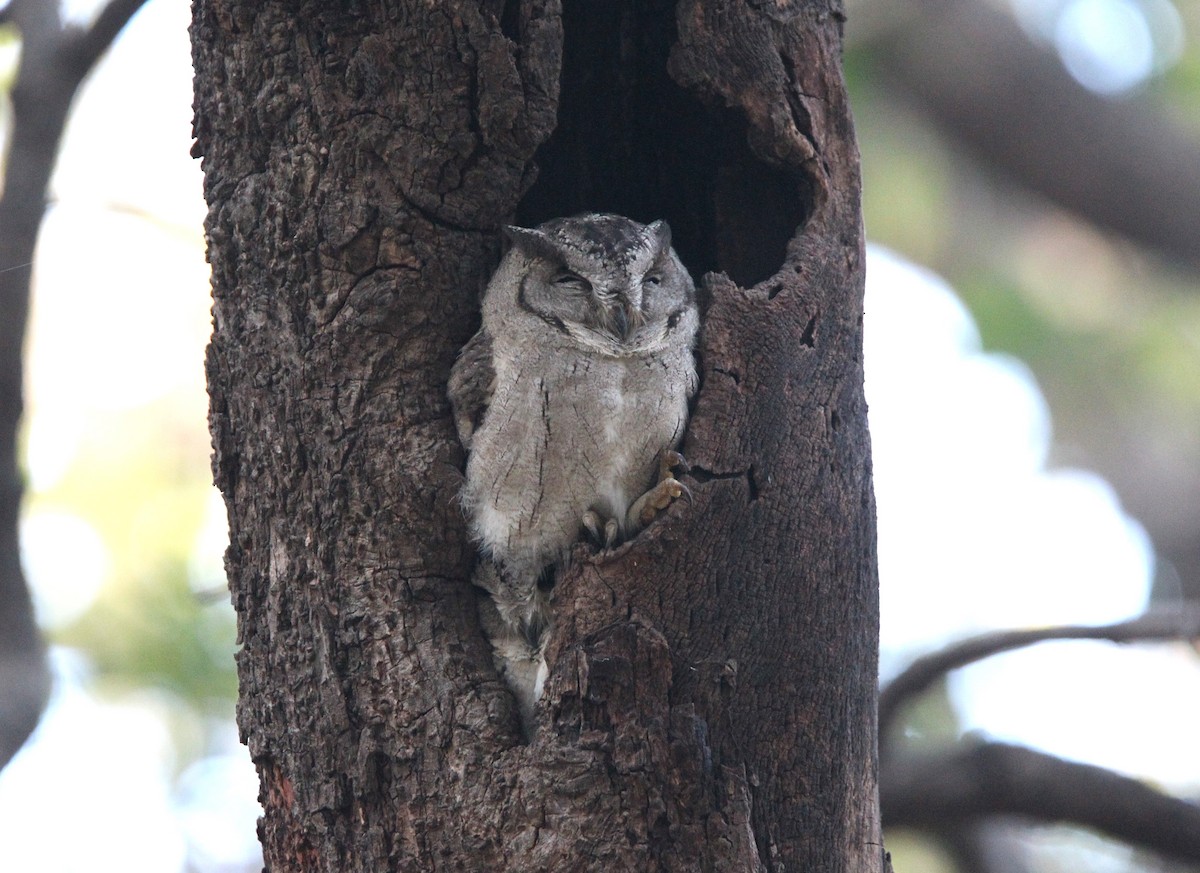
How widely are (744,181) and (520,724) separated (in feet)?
4.59

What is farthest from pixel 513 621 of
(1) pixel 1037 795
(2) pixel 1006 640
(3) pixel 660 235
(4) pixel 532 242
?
(1) pixel 1037 795

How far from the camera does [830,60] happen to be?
9.06 ft

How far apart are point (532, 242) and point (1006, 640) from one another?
1.99 m

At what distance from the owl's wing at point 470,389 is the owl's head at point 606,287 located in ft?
0.73

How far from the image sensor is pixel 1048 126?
7.39m

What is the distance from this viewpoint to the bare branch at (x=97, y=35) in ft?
9.60

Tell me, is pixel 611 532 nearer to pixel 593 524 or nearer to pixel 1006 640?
pixel 593 524

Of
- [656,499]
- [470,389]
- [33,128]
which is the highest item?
[33,128]

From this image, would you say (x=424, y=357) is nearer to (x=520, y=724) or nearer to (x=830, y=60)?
(x=520, y=724)

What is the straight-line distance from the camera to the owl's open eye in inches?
112

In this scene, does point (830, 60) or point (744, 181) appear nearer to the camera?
point (830, 60)

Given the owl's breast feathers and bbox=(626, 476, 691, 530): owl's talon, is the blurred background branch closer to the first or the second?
the owl's breast feathers

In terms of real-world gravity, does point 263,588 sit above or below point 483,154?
below

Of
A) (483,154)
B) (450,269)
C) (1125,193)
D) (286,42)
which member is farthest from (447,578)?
(1125,193)
